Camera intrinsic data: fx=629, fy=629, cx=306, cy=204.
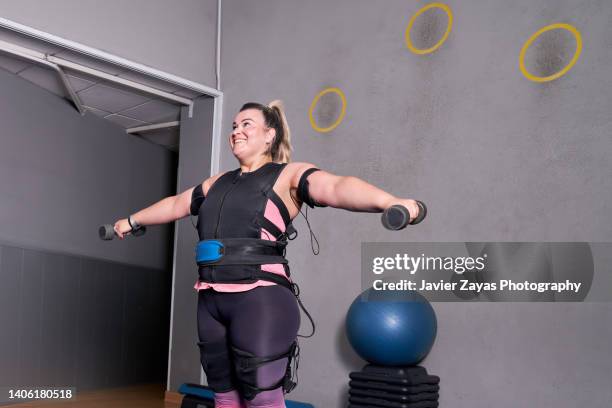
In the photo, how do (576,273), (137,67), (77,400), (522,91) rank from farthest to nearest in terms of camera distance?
(77,400) → (137,67) → (522,91) → (576,273)

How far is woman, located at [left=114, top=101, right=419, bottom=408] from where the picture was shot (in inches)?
66.4

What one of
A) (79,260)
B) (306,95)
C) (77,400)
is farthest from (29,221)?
(306,95)

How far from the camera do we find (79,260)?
15.7ft

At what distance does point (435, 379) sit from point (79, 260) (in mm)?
2969

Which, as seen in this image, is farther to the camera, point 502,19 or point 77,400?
point 77,400

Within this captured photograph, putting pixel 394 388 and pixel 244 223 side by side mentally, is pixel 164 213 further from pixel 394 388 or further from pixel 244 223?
pixel 394 388

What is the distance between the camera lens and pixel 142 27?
407 cm

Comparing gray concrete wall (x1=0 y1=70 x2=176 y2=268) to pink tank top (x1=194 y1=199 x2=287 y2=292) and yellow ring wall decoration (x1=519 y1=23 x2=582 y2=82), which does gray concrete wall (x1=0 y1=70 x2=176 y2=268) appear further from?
yellow ring wall decoration (x1=519 y1=23 x2=582 y2=82)

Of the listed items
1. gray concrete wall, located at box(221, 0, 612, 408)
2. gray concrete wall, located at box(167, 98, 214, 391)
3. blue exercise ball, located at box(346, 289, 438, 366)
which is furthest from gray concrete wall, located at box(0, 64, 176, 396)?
blue exercise ball, located at box(346, 289, 438, 366)

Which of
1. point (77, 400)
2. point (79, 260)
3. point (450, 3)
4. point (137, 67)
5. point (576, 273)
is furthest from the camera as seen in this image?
point (79, 260)

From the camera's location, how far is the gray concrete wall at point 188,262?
4363 millimetres

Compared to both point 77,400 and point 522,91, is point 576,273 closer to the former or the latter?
point 522,91

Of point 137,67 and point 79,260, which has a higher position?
point 137,67

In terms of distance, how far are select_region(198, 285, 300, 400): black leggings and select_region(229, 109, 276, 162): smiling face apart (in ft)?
1.40
